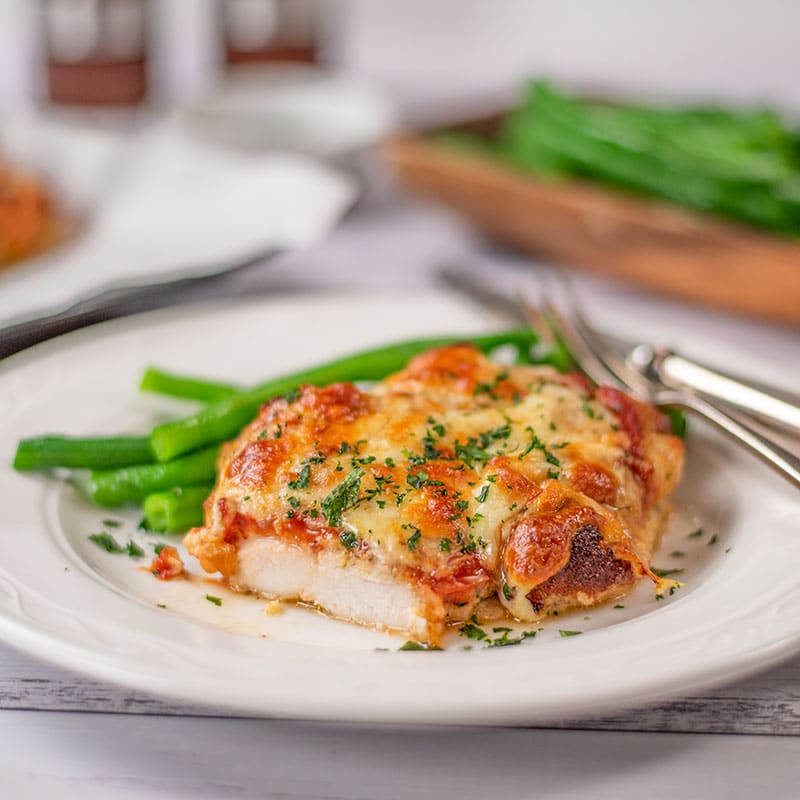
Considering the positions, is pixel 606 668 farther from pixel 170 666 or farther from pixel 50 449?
pixel 50 449

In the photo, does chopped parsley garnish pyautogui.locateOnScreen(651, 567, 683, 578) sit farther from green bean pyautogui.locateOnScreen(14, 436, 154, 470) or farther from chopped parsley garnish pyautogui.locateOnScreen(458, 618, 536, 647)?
green bean pyautogui.locateOnScreen(14, 436, 154, 470)

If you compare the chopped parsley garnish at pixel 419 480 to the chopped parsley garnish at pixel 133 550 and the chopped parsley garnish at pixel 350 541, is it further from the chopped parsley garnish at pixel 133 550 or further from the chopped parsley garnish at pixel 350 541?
the chopped parsley garnish at pixel 133 550

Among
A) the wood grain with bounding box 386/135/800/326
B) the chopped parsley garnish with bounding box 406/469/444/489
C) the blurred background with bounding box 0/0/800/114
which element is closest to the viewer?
the chopped parsley garnish with bounding box 406/469/444/489

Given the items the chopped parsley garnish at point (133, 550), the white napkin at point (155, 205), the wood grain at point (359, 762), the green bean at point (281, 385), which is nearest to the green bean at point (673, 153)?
the white napkin at point (155, 205)

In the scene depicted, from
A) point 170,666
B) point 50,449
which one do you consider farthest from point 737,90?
point 170,666

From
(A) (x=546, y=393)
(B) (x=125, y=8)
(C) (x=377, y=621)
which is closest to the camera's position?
(C) (x=377, y=621)

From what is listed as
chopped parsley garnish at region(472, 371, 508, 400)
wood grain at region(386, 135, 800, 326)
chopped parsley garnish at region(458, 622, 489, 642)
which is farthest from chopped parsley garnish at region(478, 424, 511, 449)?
wood grain at region(386, 135, 800, 326)
